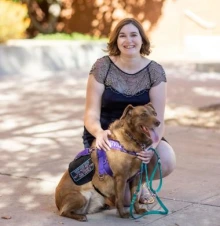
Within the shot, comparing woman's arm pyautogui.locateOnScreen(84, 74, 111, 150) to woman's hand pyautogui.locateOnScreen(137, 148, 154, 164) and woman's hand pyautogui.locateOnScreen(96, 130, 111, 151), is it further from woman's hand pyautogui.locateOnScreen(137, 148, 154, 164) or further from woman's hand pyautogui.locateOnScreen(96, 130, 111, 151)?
woman's hand pyautogui.locateOnScreen(137, 148, 154, 164)

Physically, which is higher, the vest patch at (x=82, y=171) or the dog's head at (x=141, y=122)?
the dog's head at (x=141, y=122)

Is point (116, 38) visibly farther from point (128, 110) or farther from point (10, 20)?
point (10, 20)

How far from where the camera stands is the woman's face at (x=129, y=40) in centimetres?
543

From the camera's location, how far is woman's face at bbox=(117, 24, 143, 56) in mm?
5430

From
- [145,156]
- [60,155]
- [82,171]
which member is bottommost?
[60,155]

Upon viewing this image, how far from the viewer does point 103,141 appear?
508 centimetres

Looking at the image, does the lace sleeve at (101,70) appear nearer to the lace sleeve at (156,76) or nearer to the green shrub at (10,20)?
the lace sleeve at (156,76)

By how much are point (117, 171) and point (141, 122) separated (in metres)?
0.42

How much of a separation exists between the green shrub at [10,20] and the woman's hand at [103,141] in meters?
11.3

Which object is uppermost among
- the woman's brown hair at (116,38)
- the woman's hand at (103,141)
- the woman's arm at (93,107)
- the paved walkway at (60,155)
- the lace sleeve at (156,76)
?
the woman's brown hair at (116,38)

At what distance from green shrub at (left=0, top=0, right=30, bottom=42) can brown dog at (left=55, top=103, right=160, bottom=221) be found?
11.3 m

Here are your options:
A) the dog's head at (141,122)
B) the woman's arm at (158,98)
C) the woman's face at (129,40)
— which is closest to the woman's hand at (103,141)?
the dog's head at (141,122)

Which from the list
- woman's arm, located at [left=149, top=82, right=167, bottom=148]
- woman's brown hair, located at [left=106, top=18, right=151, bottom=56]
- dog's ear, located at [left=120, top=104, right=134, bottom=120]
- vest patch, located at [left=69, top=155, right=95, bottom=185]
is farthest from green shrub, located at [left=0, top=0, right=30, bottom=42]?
dog's ear, located at [left=120, top=104, right=134, bottom=120]

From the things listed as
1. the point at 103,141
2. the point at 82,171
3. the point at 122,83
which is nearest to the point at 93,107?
the point at 122,83
